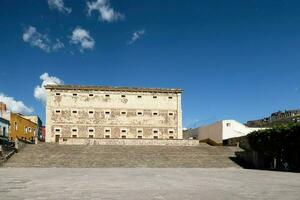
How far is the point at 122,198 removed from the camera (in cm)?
1301

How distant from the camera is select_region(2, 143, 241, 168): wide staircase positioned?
35812 millimetres

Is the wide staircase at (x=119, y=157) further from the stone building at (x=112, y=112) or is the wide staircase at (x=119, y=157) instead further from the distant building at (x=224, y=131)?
the stone building at (x=112, y=112)

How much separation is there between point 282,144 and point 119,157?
16.2 metres

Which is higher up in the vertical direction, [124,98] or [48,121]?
[124,98]

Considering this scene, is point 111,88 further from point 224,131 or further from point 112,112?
point 224,131

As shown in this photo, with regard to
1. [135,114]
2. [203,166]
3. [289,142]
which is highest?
[135,114]

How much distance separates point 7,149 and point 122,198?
91.5ft

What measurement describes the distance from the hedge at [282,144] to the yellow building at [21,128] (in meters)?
38.8

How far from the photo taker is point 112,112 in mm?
58938

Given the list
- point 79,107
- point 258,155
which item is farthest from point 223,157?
point 79,107

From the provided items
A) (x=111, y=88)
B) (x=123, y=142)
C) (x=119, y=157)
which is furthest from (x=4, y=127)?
(x=119, y=157)

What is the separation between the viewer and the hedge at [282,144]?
34062mm

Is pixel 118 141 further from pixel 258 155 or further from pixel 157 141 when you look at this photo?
pixel 258 155

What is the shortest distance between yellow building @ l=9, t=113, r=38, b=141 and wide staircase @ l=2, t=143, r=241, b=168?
18575mm
